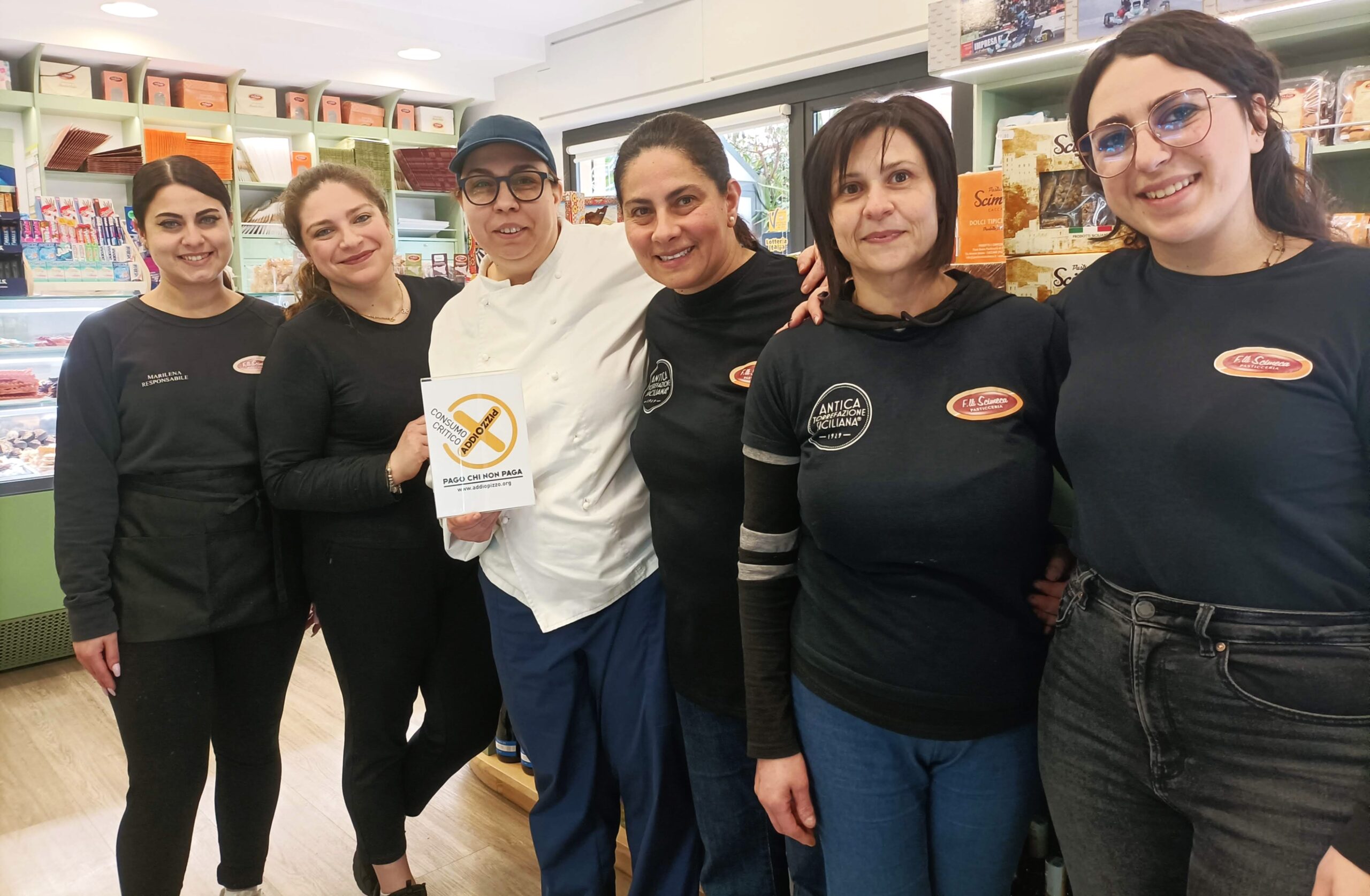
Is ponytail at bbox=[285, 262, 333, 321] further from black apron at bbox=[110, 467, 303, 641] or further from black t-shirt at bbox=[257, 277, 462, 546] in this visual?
black apron at bbox=[110, 467, 303, 641]

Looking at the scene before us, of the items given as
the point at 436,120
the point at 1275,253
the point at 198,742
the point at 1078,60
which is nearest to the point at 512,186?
the point at 1275,253

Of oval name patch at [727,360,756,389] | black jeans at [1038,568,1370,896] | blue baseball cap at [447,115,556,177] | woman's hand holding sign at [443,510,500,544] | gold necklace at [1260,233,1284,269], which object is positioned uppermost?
blue baseball cap at [447,115,556,177]

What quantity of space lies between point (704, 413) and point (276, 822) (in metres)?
2.05

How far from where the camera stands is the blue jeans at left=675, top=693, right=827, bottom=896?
153cm

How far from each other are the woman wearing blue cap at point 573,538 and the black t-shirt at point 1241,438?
2.73ft

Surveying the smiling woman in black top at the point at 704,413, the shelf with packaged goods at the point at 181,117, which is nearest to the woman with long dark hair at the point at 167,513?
the smiling woman in black top at the point at 704,413

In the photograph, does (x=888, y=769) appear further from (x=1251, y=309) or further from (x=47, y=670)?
(x=47, y=670)

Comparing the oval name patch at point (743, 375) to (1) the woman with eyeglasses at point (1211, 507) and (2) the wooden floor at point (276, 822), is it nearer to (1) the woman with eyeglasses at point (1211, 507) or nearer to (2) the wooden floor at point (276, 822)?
(1) the woman with eyeglasses at point (1211, 507)

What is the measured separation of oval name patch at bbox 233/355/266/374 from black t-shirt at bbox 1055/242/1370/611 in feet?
5.40

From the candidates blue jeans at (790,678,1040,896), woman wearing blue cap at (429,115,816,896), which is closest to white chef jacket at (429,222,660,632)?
woman wearing blue cap at (429,115,816,896)

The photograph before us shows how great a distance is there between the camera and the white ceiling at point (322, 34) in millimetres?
4547

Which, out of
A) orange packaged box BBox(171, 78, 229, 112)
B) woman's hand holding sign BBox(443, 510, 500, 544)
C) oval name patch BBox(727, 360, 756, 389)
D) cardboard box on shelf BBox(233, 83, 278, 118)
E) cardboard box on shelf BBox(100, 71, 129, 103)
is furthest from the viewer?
cardboard box on shelf BBox(233, 83, 278, 118)

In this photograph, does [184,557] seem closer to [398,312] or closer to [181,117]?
[398,312]

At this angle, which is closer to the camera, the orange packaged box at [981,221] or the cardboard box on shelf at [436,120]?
the orange packaged box at [981,221]
